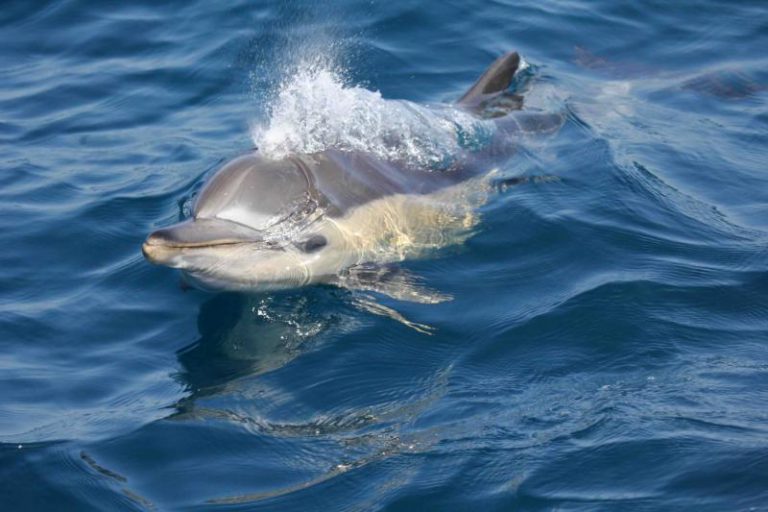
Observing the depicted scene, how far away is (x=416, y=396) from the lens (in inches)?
264

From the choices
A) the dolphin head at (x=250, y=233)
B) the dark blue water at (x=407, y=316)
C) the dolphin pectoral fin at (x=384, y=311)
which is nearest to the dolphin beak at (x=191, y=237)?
the dolphin head at (x=250, y=233)

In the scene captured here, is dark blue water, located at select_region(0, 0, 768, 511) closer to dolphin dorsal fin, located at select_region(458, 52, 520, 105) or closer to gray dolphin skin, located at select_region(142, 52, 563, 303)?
gray dolphin skin, located at select_region(142, 52, 563, 303)

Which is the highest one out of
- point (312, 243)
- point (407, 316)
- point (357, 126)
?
point (357, 126)

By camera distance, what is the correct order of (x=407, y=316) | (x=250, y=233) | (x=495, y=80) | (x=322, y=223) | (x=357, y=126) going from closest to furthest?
1. (x=250, y=233)
2. (x=407, y=316)
3. (x=322, y=223)
4. (x=357, y=126)
5. (x=495, y=80)

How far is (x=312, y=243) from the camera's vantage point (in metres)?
8.06

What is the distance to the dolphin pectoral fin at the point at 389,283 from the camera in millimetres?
8052

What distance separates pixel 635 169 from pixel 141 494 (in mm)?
6176

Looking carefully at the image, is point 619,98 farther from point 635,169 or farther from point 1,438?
point 1,438

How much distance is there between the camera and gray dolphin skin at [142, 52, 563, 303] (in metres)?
7.39

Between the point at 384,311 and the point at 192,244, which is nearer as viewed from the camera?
the point at 192,244

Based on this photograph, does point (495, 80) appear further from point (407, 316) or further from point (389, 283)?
point (407, 316)

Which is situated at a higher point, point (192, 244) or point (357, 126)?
point (357, 126)

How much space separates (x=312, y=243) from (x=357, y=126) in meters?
1.66

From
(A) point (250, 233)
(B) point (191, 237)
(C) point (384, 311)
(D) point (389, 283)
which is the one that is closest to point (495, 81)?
(D) point (389, 283)
